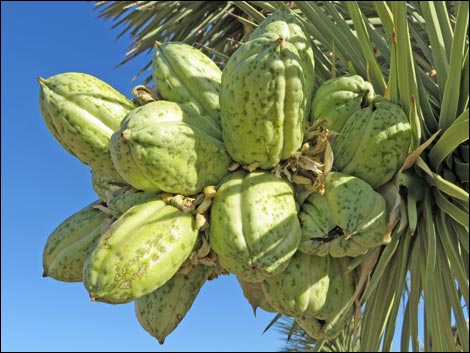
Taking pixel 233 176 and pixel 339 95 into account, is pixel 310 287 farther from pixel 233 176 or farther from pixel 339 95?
pixel 339 95

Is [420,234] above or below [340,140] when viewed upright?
below

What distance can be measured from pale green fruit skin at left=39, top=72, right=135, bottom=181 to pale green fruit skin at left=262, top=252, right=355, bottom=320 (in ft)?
1.72

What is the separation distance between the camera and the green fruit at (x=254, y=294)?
150 centimetres

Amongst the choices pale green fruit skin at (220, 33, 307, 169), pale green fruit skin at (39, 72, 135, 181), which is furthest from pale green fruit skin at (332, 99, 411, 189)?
pale green fruit skin at (39, 72, 135, 181)

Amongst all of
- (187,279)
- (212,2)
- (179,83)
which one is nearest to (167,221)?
(187,279)

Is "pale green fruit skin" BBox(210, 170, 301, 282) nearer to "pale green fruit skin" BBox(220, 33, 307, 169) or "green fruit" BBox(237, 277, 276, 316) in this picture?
"pale green fruit skin" BBox(220, 33, 307, 169)

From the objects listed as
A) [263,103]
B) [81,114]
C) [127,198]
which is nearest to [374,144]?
[263,103]

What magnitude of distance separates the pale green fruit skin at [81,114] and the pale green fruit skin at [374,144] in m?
0.57

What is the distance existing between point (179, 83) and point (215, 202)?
1.11 feet

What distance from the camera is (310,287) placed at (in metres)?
1.30

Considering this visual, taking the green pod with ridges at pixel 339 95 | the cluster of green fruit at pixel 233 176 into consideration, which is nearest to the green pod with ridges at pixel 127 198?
the cluster of green fruit at pixel 233 176

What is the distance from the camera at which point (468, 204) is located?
1326 mm

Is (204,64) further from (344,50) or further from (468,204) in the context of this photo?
(468,204)

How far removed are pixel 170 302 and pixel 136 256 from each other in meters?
0.29
